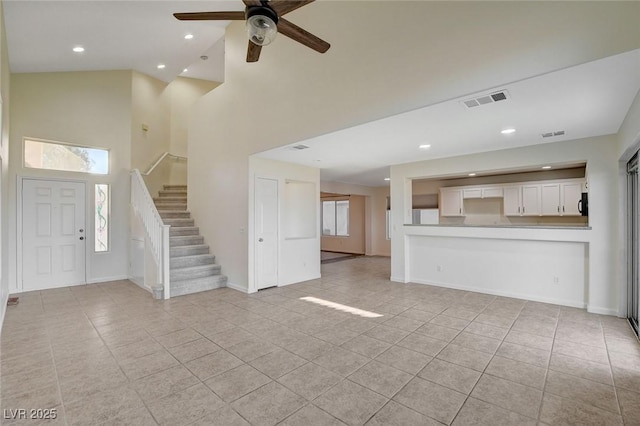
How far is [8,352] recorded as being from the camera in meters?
3.09

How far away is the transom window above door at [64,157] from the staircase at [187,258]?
1560 millimetres

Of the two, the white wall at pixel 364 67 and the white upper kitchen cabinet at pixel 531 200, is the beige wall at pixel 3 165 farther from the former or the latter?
the white upper kitchen cabinet at pixel 531 200

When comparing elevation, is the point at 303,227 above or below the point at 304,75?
below

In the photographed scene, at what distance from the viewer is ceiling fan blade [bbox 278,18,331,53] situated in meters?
2.53

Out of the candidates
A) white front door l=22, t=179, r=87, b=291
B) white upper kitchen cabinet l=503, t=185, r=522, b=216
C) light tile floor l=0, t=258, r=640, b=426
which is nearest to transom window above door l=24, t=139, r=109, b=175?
white front door l=22, t=179, r=87, b=291

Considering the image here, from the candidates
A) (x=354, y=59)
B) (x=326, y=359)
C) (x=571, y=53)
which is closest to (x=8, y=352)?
(x=326, y=359)

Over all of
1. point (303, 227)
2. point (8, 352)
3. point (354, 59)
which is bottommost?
point (8, 352)

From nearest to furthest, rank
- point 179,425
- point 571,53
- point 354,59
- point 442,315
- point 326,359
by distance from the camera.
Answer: point 179,425, point 571,53, point 326,359, point 354,59, point 442,315

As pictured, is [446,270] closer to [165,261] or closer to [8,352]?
[165,261]

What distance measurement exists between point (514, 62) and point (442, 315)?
3194mm

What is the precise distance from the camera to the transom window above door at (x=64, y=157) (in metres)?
5.79

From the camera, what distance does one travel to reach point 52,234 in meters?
5.92

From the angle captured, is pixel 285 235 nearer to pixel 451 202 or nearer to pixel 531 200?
pixel 451 202

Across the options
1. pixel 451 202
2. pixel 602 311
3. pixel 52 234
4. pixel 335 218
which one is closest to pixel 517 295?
pixel 602 311
